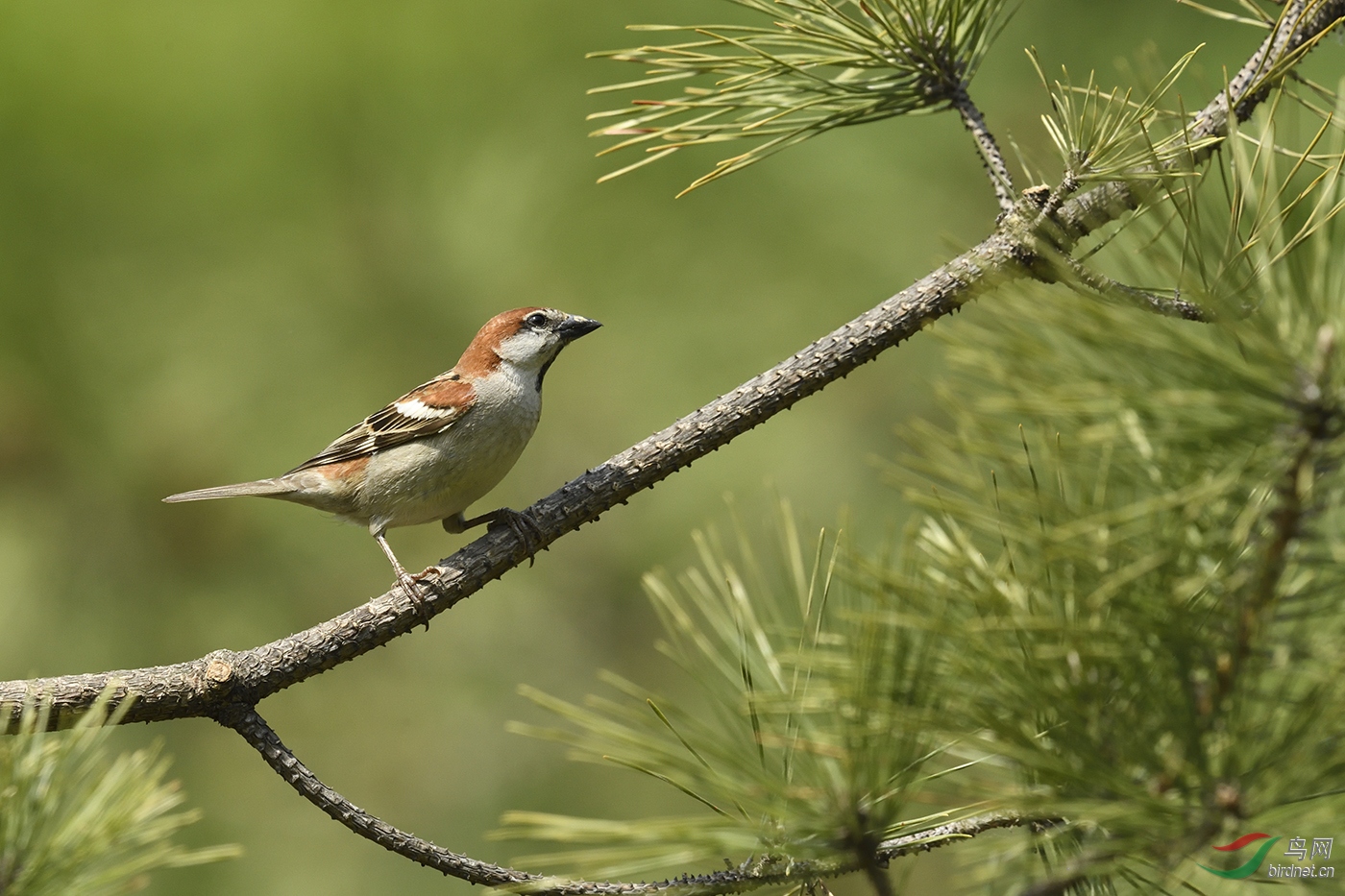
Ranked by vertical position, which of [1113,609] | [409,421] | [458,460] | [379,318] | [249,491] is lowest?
[1113,609]

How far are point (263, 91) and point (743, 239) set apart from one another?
2301mm

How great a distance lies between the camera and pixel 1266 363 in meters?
0.84

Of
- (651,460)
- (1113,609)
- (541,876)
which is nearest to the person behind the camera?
(1113,609)

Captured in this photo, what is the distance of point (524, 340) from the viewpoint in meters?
3.25

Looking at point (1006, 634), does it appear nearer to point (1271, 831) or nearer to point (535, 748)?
point (1271, 831)

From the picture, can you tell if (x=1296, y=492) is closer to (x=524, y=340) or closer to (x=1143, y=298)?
(x=1143, y=298)

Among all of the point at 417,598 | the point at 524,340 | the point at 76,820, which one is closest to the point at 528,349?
the point at 524,340

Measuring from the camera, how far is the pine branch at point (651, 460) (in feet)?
5.27

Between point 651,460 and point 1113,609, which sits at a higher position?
point 651,460

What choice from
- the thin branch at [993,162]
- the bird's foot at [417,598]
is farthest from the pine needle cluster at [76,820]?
the thin branch at [993,162]

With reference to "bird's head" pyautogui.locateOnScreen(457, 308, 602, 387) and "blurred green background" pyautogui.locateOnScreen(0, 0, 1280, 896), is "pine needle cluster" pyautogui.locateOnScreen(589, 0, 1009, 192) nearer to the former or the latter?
"bird's head" pyautogui.locateOnScreen(457, 308, 602, 387)

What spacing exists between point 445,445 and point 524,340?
17.9 inches

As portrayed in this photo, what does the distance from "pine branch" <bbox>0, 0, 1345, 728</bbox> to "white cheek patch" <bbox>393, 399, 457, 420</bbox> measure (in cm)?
106

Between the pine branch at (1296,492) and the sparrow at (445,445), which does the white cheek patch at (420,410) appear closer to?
the sparrow at (445,445)
